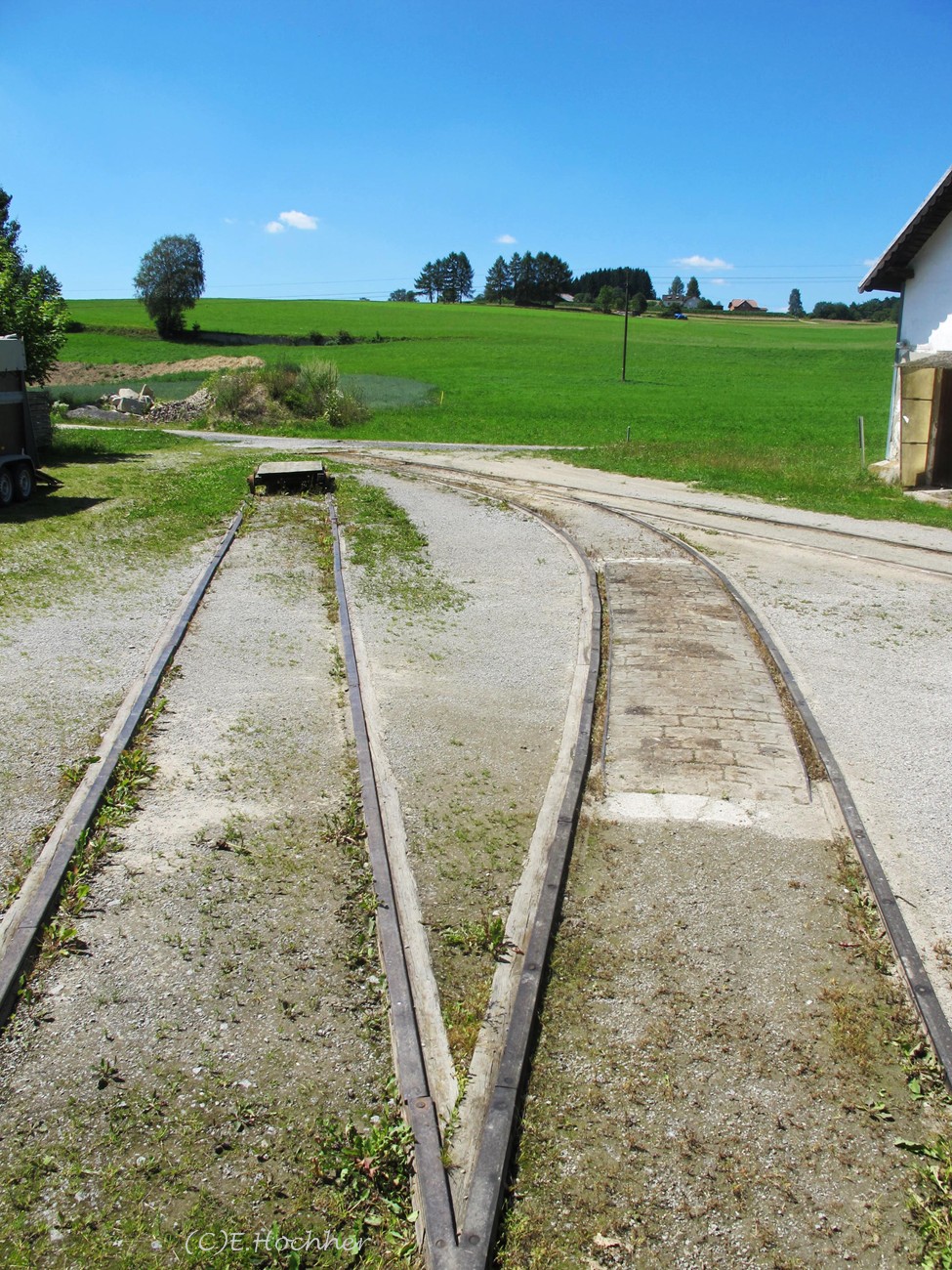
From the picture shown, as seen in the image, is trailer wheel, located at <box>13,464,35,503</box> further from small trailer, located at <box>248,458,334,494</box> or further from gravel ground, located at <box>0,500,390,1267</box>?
gravel ground, located at <box>0,500,390,1267</box>

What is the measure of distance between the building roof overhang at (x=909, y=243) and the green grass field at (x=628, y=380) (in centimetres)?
418

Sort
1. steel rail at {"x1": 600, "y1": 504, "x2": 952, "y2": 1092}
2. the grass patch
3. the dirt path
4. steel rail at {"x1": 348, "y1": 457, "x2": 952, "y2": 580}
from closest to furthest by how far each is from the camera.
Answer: steel rail at {"x1": 600, "y1": 504, "x2": 952, "y2": 1092}, the grass patch, steel rail at {"x1": 348, "y1": 457, "x2": 952, "y2": 580}, the dirt path

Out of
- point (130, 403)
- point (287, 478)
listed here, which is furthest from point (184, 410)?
point (287, 478)

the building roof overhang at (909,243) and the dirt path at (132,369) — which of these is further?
the dirt path at (132,369)

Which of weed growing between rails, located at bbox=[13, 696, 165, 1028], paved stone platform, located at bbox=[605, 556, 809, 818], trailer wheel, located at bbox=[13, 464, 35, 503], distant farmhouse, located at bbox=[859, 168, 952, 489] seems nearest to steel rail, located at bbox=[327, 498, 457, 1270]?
weed growing between rails, located at bbox=[13, 696, 165, 1028]

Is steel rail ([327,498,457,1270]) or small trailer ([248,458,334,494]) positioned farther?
small trailer ([248,458,334,494])

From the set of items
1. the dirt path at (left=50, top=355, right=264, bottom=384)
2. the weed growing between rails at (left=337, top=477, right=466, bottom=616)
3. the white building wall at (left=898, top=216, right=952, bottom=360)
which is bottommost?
the weed growing between rails at (left=337, top=477, right=466, bottom=616)

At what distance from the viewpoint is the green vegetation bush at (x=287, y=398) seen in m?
36.0

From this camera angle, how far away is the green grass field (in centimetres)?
2492

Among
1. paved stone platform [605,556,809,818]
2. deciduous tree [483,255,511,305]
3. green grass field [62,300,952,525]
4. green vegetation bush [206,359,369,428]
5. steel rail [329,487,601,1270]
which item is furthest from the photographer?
deciduous tree [483,255,511,305]

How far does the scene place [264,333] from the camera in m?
85.8

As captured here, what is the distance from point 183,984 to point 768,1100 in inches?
96.6

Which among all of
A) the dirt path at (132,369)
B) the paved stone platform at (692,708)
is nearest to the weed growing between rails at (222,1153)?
the paved stone platform at (692,708)

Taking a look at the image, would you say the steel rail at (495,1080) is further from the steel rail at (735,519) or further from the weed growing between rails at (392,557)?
the steel rail at (735,519)
